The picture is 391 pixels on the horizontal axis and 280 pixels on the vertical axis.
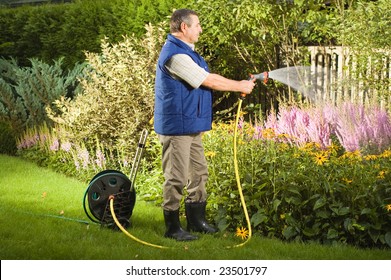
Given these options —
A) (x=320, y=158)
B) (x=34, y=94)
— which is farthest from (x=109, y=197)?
(x=34, y=94)

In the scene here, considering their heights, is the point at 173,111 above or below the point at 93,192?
above

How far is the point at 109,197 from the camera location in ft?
19.8

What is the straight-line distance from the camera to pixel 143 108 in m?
8.84

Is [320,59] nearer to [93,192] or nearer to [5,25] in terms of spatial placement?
[93,192]

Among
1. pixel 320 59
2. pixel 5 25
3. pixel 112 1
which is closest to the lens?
pixel 320 59

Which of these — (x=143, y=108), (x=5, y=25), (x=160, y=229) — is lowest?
(x=160, y=229)

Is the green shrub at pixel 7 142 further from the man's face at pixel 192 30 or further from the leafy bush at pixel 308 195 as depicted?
the man's face at pixel 192 30

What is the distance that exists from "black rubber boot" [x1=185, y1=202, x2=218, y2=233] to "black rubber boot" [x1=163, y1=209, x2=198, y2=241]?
198 millimetres

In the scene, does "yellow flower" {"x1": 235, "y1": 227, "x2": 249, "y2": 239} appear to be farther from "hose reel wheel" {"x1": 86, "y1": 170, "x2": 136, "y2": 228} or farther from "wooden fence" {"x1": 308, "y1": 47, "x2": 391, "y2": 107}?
"wooden fence" {"x1": 308, "y1": 47, "x2": 391, "y2": 107}

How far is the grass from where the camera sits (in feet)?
17.5

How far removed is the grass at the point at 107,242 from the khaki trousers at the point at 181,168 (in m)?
0.33

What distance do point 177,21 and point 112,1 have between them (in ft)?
21.7

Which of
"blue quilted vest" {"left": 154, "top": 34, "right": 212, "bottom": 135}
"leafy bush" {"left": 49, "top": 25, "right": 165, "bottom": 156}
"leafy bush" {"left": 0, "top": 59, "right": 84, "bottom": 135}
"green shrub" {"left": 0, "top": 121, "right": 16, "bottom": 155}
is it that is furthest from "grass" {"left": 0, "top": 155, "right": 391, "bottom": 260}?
"leafy bush" {"left": 0, "top": 59, "right": 84, "bottom": 135}

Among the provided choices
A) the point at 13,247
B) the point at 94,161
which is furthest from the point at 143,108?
the point at 13,247
